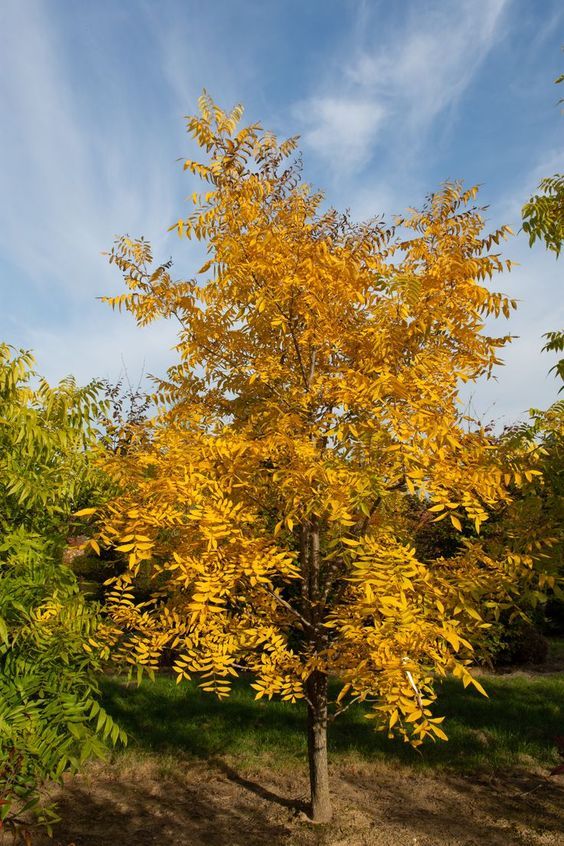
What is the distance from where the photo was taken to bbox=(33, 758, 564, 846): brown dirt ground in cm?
546

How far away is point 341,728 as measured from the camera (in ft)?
27.5

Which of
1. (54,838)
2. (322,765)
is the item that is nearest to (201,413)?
(322,765)

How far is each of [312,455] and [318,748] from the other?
3.28 metres

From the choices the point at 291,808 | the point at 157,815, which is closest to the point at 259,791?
the point at 291,808

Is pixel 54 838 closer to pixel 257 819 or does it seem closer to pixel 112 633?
pixel 257 819

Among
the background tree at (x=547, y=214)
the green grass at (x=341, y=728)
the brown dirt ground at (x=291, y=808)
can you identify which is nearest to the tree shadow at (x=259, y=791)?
the brown dirt ground at (x=291, y=808)

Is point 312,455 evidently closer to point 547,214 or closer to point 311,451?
point 311,451

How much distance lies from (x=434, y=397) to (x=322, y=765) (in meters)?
3.88

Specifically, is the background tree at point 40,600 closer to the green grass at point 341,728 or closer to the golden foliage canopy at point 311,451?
the golden foliage canopy at point 311,451

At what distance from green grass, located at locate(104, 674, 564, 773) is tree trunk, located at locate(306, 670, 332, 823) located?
5.09 ft

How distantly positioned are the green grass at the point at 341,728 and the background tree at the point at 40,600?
314cm

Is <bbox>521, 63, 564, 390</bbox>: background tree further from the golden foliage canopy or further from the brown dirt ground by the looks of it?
the brown dirt ground

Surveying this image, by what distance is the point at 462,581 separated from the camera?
4.36 metres

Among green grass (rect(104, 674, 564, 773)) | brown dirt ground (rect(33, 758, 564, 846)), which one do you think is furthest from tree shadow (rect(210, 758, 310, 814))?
green grass (rect(104, 674, 564, 773))
